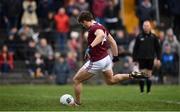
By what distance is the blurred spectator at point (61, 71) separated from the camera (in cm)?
2939

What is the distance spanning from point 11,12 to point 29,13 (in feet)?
2.64

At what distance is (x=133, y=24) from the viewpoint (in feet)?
105

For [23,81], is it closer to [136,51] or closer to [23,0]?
[23,0]

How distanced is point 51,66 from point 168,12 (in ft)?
20.5

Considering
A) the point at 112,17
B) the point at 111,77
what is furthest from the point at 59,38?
the point at 111,77

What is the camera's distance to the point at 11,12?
1192 inches

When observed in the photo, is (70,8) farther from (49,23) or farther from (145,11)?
(145,11)

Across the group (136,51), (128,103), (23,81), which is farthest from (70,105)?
(23,81)

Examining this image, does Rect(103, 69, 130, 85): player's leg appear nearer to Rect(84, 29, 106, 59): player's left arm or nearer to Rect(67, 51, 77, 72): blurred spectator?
Rect(84, 29, 106, 59): player's left arm

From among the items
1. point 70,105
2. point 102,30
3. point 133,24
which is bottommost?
point 70,105

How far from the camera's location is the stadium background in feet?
96.6

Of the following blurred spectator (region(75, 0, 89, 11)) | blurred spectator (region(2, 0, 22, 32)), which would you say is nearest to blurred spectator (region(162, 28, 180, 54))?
blurred spectator (region(75, 0, 89, 11))

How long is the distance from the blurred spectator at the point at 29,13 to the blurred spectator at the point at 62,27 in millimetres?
1002

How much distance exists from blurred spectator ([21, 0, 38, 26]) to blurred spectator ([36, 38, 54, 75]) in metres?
1.10
